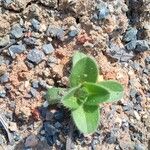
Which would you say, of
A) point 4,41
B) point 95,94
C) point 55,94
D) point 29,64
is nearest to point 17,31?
point 4,41

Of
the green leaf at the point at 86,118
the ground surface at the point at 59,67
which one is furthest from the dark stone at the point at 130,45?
the green leaf at the point at 86,118

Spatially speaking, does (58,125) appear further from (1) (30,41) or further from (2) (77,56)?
(1) (30,41)

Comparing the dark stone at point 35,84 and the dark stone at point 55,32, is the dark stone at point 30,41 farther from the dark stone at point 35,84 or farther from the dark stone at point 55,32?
the dark stone at point 35,84

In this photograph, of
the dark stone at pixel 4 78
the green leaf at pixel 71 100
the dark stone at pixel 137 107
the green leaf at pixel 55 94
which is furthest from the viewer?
the dark stone at pixel 137 107

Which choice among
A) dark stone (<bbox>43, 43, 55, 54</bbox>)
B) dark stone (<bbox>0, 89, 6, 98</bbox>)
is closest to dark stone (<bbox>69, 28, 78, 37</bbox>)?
dark stone (<bbox>43, 43, 55, 54</bbox>)

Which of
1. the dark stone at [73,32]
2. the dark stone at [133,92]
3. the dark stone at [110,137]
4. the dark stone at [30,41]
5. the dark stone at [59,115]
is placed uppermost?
the dark stone at [73,32]

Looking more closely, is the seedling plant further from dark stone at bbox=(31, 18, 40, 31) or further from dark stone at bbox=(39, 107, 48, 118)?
dark stone at bbox=(31, 18, 40, 31)

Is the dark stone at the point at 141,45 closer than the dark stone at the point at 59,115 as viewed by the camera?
No

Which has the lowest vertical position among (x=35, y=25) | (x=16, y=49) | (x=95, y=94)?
(x=95, y=94)
